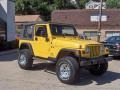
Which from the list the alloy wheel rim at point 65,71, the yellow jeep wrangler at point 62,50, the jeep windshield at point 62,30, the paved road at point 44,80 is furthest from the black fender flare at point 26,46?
the alloy wheel rim at point 65,71

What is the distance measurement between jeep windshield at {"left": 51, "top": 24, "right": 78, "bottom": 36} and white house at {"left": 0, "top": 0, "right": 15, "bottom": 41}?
47.6ft

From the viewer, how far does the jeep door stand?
44.6ft

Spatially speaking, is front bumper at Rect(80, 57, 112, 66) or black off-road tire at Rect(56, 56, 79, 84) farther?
front bumper at Rect(80, 57, 112, 66)

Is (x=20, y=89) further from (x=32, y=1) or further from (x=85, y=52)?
(x=32, y=1)

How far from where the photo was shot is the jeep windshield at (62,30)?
13711 mm

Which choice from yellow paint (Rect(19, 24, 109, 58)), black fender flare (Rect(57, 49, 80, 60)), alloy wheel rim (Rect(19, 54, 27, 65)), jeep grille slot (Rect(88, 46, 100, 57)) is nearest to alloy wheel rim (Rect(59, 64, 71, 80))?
black fender flare (Rect(57, 49, 80, 60))

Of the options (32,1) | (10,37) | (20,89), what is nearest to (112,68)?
(20,89)

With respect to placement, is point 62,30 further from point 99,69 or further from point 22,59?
point 22,59

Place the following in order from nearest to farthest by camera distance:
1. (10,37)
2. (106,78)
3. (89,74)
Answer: (106,78)
(89,74)
(10,37)

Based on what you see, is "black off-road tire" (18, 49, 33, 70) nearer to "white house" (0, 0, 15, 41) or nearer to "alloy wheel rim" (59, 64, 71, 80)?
"alloy wheel rim" (59, 64, 71, 80)

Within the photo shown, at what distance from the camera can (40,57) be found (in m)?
14.1

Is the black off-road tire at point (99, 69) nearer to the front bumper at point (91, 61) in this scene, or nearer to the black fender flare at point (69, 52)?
the front bumper at point (91, 61)

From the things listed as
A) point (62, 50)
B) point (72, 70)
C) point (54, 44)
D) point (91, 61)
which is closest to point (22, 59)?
point (54, 44)

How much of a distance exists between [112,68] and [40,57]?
401 centimetres
